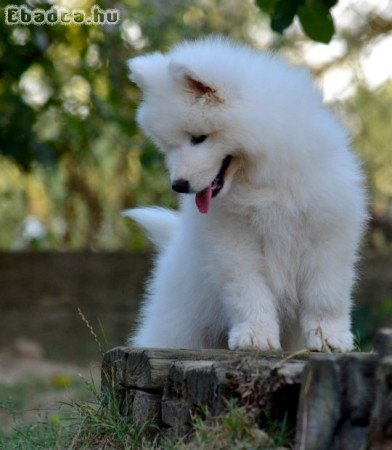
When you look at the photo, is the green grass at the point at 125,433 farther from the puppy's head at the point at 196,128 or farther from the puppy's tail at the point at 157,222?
the puppy's tail at the point at 157,222

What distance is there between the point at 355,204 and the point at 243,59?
721mm

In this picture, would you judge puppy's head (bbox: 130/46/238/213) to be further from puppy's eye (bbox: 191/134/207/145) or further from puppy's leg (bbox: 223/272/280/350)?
puppy's leg (bbox: 223/272/280/350)

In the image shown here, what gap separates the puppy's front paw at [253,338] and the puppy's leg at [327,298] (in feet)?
0.56

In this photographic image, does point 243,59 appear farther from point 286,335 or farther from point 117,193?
point 117,193

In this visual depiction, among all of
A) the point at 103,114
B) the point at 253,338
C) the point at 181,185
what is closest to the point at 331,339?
the point at 253,338

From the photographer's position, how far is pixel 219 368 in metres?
2.92

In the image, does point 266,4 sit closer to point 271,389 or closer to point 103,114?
point 271,389

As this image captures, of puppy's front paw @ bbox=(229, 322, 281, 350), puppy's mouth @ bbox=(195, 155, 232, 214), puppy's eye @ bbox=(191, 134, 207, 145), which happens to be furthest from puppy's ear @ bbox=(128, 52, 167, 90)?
puppy's front paw @ bbox=(229, 322, 281, 350)

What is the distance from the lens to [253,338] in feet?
11.9

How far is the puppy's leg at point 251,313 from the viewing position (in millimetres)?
3626

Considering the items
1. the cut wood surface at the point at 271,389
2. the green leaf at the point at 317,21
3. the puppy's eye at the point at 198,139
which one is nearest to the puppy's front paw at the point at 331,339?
the cut wood surface at the point at 271,389

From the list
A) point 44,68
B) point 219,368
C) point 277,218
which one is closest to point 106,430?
point 219,368

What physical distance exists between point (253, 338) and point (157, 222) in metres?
1.17

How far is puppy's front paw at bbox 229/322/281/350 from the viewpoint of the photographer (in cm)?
361
